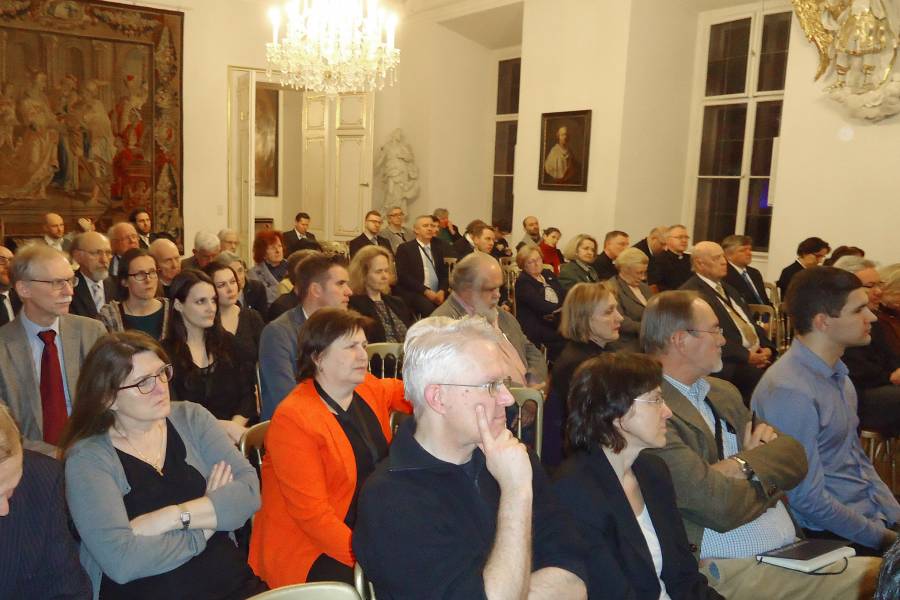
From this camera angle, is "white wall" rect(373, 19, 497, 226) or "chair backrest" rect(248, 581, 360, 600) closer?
"chair backrest" rect(248, 581, 360, 600)

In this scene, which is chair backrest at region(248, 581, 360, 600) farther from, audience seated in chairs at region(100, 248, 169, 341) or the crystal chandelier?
the crystal chandelier

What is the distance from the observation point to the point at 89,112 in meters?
10.4

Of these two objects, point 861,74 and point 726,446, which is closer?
point 726,446

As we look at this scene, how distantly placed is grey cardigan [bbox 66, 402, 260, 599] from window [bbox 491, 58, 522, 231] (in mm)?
10707

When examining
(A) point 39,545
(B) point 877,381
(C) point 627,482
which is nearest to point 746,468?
(C) point 627,482

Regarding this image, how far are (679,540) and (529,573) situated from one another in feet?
2.38

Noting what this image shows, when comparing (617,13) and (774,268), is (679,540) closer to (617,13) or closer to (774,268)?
(774,268)

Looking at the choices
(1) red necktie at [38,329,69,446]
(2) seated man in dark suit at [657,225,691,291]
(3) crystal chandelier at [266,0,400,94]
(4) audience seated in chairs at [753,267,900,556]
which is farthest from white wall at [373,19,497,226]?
(4) audience seated in chairs at [753,267,900,556]

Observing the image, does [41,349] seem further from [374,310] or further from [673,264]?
[673,264]

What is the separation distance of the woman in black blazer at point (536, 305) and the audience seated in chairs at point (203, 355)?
9.68ft

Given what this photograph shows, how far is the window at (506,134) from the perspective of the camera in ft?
42.2

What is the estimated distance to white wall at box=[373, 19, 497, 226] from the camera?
41.3 ft

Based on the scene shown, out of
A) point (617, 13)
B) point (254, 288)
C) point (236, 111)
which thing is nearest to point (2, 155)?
point (236, 111)

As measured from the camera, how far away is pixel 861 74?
7.78 metres
